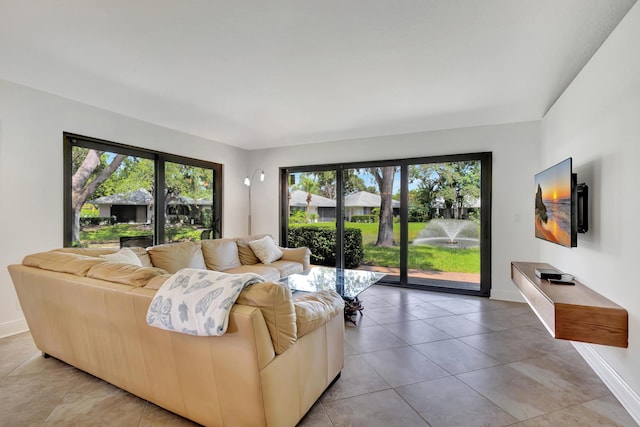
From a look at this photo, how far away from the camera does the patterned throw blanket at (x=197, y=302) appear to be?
1.32m

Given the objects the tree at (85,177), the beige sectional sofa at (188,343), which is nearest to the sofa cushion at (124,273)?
the beige sectional sofa at (188,343)

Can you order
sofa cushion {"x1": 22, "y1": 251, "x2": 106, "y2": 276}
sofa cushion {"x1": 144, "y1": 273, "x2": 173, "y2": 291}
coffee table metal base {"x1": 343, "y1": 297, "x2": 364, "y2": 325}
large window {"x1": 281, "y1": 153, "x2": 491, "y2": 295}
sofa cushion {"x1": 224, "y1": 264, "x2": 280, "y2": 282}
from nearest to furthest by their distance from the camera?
sofa cushion {"x1": 144, "y1": 273, "x2": 173, "y2": 291}
sofa cushion {"x1": 22, "y1": 251, "x2": 106, "y2": 276}
coffee table metal base {"x1": 343, "y1": 297, "x2": 364, "y2": 325}
sofa cushion {"x1": 224, "y1": 264, "x2": 280, "y2": 282}
large window {"x1": 281, "y1": 153, "x2": 491, "y2": 295}

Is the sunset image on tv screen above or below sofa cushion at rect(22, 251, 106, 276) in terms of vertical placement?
above

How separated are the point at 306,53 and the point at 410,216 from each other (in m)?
3.15

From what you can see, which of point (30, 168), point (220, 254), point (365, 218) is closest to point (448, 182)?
point (365, 218)

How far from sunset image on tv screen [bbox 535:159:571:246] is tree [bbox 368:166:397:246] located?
201 centimetres

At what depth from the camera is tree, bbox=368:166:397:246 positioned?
4.96 metres

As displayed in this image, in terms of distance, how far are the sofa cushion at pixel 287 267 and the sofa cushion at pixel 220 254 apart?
525 mm

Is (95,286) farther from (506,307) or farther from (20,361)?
(506,307)

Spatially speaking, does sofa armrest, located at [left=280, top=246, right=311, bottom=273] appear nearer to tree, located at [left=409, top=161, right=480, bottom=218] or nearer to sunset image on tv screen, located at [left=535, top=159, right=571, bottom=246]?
tree, located at [left=409, top=161, right=480, bottom=218]

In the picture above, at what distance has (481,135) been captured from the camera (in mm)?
4301

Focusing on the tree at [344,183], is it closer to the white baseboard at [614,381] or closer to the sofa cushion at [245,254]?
the sofa cushion at [245,254]

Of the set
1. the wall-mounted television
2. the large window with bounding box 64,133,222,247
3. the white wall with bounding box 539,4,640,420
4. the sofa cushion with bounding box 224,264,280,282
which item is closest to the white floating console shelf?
the white wall with bounding box 539,4,640,420

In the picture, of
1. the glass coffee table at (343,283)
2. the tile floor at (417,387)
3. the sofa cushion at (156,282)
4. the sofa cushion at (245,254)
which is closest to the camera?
the sofa cushion at (156,282)
